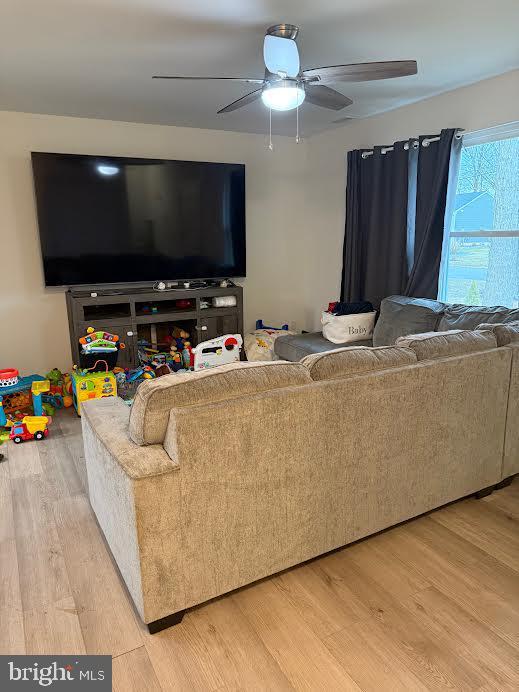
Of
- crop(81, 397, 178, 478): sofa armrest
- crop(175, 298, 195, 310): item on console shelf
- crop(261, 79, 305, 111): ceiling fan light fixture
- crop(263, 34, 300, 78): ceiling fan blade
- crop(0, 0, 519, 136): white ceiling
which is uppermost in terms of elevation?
crop(0, 0, 519, 136): white ceiling

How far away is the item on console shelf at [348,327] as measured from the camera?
3951 mm

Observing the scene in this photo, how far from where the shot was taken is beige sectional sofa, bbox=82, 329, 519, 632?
5.18 feet

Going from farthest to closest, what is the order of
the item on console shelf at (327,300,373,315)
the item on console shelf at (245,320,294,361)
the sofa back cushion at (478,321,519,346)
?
1. the item on console shelf at (245,320,294,361)
2. the item on console shelf at (327,300,373,315)
3. the sofa back cushion at (478,321,519,346)

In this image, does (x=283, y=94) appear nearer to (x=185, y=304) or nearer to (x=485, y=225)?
(x=485, y=225)

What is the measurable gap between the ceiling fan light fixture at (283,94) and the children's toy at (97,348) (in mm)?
2183

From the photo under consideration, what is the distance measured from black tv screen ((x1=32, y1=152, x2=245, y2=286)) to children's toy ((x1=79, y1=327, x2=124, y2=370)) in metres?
0.78

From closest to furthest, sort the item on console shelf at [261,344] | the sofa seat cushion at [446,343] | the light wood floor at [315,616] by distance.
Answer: the light wood floor at [315,616]
the sofa seat cushion at [446,343]
the item on console shelf at [261,344]

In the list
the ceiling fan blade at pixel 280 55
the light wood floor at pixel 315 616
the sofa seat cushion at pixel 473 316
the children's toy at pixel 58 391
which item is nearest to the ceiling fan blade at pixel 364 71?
the ceiling fan blade at pixel 280 55

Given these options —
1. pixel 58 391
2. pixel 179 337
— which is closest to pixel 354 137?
pixel 179 337

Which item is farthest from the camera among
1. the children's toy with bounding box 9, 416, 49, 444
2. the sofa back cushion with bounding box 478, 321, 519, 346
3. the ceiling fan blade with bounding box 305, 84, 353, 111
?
the children's toy with bounding box 9, 416, 49, 444

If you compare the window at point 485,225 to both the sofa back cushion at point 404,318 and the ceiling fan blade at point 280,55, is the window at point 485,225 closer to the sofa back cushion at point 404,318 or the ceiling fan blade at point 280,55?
the sofa back cushion at point 404,318

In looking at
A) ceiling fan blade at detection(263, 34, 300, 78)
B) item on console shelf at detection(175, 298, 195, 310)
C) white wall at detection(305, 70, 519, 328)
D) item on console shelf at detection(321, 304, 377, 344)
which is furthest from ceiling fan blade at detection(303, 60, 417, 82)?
item on console shelf at detection(175, 298, 195, 310)

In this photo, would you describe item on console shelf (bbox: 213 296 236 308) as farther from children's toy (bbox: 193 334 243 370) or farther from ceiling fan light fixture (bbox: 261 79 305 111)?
Answer: ceiling fan light fixture (bbox: 261 79 305 111)

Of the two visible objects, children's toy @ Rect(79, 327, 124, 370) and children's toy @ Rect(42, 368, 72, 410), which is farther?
children's toy @ Rect(42, 368, 72, 410)
